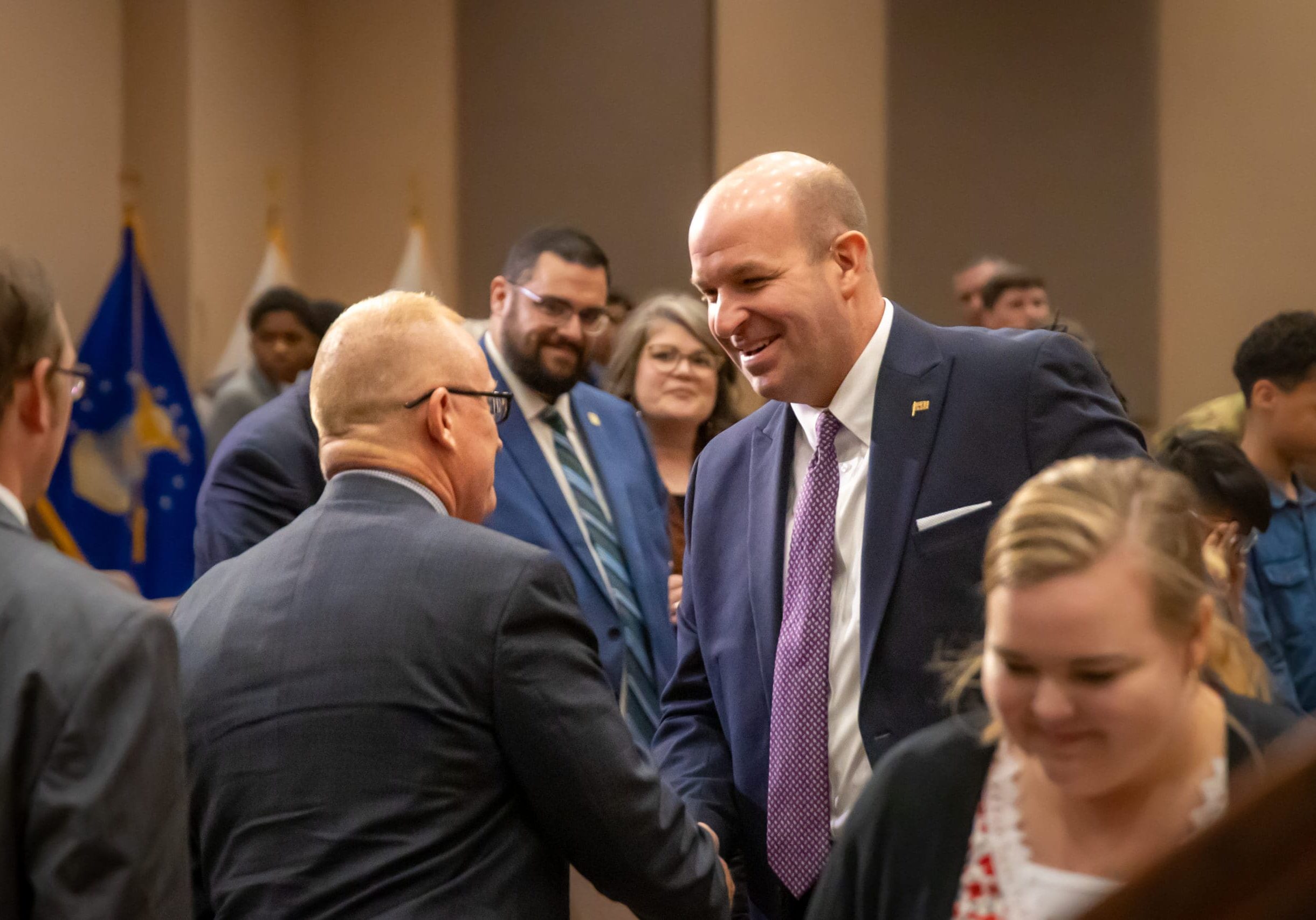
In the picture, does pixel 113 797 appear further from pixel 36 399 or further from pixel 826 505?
pixel 826 505

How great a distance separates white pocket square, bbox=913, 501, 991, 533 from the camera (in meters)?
1.89

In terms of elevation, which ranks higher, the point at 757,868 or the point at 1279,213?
the point at 1279,213

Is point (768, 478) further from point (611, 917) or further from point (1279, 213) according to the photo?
point (1279, 213)

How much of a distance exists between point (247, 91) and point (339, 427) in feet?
17.2

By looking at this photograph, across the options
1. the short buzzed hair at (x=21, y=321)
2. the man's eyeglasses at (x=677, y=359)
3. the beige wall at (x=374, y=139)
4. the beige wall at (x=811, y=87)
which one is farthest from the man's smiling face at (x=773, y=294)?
the beige wall at (x=374, y=139)

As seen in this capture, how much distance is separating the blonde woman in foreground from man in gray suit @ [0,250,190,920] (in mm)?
648

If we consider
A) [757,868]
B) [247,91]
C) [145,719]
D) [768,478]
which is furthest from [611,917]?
[247,91]

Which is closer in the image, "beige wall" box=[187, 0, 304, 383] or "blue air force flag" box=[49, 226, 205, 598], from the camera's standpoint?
"blue air force flag" box=[49, 226, 205, 598]

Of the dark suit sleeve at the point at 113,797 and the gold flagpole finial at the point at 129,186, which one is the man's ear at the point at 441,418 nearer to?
the dark suit sleeve at the point at 113,797

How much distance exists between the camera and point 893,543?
1.90 m

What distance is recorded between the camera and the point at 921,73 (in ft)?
20.7

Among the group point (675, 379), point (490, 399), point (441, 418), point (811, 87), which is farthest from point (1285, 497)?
point (811, 87)

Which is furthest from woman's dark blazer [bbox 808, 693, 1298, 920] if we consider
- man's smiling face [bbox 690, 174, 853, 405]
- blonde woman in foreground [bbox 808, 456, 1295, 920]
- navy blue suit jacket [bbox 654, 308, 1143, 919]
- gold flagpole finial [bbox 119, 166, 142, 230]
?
gold flagpole finial [bbox 119, 166, 142, 230]

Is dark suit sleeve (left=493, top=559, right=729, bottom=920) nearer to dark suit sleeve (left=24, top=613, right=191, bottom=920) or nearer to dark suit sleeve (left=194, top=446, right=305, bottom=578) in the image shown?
dark suit sleeve (left=24, top=613, right=191, bottom=920)
